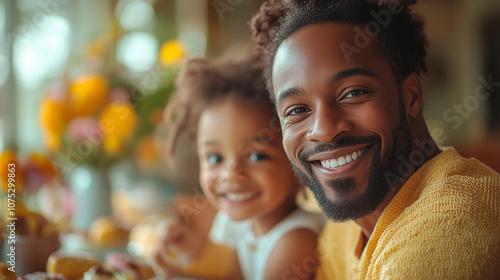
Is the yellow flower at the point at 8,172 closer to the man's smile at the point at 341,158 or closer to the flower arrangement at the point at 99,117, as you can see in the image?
the flower arrangement at the point at 99,117

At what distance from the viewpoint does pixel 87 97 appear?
3.22 ft

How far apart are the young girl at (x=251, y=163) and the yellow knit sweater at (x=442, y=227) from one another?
147 millimetres

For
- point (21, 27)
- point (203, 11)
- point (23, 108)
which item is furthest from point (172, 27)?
point (21, 27)

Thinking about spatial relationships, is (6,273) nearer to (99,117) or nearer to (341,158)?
(341,158)

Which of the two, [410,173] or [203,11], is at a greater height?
[203,11]

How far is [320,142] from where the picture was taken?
0.39 m

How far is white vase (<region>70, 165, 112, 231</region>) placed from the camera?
104 centimetres

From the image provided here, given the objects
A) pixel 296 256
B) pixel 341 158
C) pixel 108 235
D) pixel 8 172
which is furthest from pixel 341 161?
pixel 108 235

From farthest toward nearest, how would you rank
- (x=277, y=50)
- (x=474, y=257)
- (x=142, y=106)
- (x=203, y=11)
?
(x=203, y=11), (x=142, y=106), (x=277, y=50), (x=474, y=257)

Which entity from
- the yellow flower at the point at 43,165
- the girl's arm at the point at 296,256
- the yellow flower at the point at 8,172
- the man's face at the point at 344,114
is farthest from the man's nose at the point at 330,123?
the yellow flower at the point at 43,165

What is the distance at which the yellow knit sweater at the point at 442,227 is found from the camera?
12.1 inches

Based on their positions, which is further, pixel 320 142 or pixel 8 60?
pixel 8 60

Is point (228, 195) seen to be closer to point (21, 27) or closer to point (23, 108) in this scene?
point (21, 27)

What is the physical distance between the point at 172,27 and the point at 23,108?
1.13 metres
